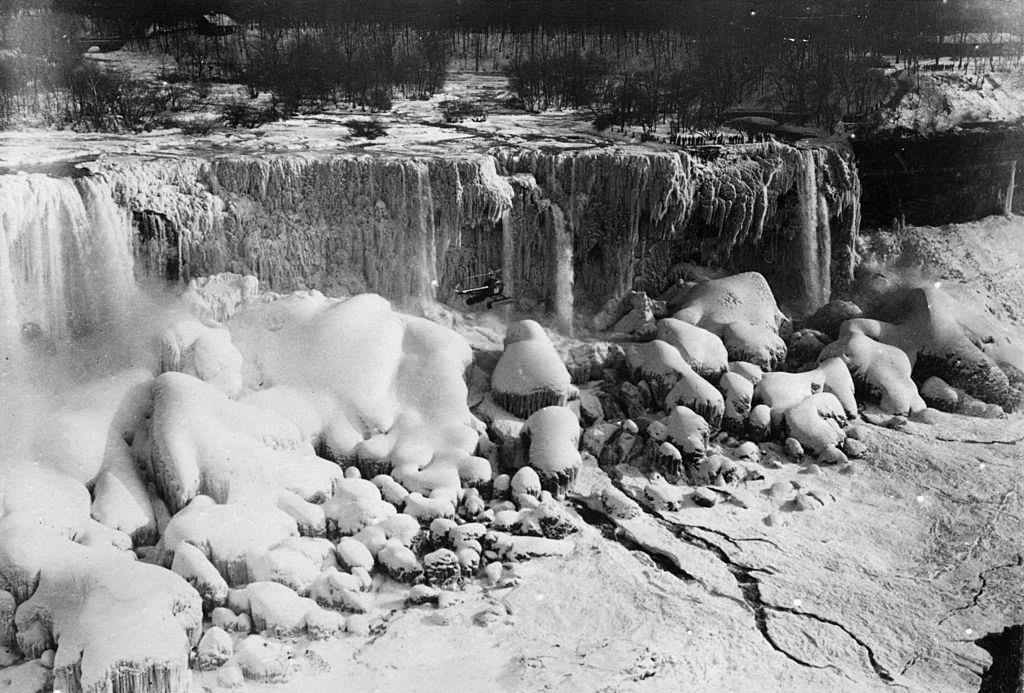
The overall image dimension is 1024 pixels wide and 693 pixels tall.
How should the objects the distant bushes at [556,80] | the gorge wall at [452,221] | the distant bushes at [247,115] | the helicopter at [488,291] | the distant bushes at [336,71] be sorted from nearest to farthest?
the gorge wall at [452,221]
the helicopter at [488,291]
the distant bushes at [247,115]
the distant bushes at [336,71]
the distant bushes at [556,80]

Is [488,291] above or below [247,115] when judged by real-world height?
below

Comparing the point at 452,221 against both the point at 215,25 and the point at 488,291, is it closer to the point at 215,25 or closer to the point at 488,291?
the point at 488,291

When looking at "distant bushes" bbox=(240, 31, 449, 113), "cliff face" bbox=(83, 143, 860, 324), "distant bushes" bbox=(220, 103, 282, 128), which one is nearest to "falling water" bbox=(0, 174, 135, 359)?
"cliff face" bbox=(83, 143, 860, 324)

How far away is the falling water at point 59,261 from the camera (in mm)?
10531

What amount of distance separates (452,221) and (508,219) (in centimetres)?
91

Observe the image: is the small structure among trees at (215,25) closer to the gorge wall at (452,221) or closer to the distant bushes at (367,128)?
the distant bushes at (367,128)

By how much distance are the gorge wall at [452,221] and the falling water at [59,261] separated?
2 centimetres

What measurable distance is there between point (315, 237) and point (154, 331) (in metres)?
2.90

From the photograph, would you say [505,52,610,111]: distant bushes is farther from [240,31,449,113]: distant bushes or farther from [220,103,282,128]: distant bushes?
[220,103,282,128]: distant bushes

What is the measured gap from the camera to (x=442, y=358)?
11.3m

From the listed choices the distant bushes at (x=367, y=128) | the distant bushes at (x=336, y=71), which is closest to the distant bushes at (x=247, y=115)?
the distant bushes at (x=336, y=71)

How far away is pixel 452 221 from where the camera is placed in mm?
13359

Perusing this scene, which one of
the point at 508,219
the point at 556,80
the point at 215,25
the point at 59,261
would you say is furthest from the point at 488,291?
the point at 215,25

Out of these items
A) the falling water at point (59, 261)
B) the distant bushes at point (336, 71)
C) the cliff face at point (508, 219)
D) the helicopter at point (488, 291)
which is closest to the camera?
the falling water at point (59, 261)
